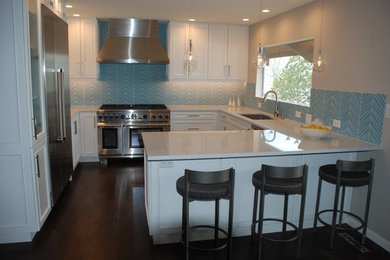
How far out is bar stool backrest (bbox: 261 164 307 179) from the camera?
247 cm

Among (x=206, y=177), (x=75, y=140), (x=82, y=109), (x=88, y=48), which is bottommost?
(x=75, y=140)

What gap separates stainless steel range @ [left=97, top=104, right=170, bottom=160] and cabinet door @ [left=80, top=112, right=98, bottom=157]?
12cm

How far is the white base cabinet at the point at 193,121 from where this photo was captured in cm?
585

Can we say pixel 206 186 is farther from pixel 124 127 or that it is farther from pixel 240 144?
pixel 124 127

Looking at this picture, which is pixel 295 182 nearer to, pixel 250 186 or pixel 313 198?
pixel 250 186

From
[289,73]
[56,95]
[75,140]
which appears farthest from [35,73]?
[289,73]

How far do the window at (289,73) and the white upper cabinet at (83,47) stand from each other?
9.50 ft

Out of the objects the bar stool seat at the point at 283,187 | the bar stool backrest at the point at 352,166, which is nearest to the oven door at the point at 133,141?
the bar stool seat at the point at 283,187

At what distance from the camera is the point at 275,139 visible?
336 cm

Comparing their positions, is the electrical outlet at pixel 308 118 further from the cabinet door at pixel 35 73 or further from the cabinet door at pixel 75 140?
the cabinet door at pixel 75 140

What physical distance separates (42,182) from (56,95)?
1009 millimetres

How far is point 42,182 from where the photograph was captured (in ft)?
10.3

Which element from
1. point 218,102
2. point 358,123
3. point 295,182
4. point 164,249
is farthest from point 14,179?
point 218,102

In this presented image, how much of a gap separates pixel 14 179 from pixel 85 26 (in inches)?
135
